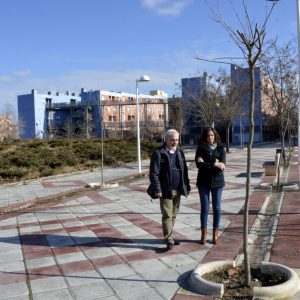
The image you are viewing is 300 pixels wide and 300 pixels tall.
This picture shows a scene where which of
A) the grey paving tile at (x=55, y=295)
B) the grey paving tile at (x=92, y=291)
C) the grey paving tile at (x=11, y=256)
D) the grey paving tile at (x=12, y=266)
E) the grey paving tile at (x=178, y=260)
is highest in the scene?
the grey paving tile at (x=178, y=260)

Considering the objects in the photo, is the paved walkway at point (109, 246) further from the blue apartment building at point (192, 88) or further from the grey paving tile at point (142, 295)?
the blue apartment building at point (192, 88)

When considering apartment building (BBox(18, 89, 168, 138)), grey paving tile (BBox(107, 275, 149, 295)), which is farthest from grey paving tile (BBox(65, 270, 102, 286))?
apartment building (BBox(18, 89, 168, 138))

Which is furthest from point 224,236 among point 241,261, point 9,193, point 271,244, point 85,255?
point 9,193

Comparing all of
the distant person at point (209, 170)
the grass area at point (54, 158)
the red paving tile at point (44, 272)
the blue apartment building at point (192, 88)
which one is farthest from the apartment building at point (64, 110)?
the red paving tile at point (44, 272)

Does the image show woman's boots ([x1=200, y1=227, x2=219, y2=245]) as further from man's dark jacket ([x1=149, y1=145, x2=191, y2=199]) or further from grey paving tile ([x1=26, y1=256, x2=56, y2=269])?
grey paving tile ([x1=26, y1=256, x2=56, y2=269])

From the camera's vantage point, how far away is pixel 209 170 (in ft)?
21.3

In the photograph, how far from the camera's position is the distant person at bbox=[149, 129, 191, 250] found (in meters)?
6.23

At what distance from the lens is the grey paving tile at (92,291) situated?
4657 mm

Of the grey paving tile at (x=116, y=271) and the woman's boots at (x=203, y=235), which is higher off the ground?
the woman's boots at (x=203, y=235)

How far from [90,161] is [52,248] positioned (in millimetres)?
15708

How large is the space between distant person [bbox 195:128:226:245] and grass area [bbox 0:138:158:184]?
37.7 ft

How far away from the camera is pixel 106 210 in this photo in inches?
383

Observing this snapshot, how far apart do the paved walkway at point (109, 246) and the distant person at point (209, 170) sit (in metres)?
0.43

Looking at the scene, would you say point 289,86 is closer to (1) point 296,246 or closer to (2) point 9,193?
(2) point 9,193
